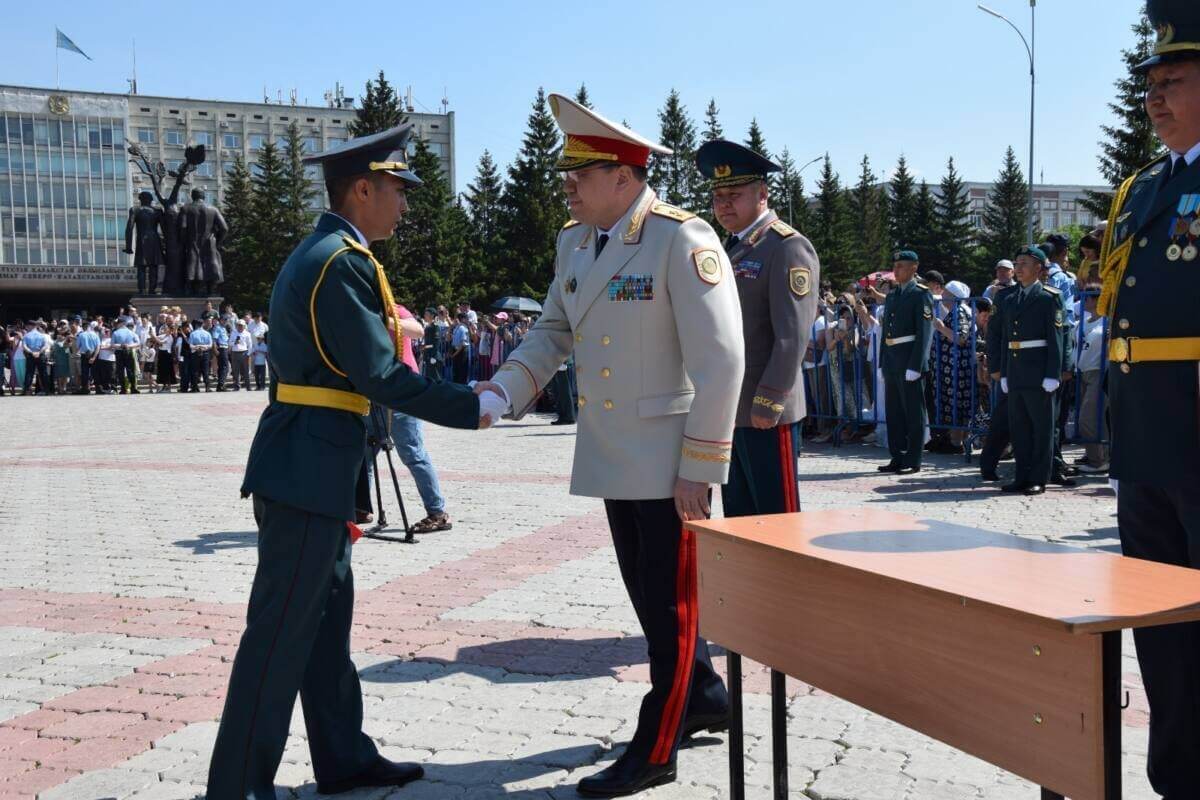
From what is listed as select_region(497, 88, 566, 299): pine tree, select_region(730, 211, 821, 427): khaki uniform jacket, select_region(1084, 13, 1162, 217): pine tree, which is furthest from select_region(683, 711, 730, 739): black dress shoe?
select_region(497, 88, 566, 299): pine tree

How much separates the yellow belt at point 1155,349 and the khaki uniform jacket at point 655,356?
114 centimetres

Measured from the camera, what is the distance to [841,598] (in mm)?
2672

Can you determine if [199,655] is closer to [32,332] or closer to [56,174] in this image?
[32,332]

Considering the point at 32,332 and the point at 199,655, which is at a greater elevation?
the point at 32,332

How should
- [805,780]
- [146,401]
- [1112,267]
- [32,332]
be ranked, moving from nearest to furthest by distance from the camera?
[1112,267] < [805,780] < [146,401] < [32,332]

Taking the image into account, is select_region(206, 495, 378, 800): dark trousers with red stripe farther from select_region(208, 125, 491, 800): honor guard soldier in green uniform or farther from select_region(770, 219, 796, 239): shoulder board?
select_region(770, 219, 796, 239): shoulder board

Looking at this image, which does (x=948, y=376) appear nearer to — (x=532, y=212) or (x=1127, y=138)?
(x=1127, y=138)

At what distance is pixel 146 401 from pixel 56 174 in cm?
8163

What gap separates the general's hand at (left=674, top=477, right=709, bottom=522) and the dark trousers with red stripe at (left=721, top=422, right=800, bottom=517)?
4.07ft

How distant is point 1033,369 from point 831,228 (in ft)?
230

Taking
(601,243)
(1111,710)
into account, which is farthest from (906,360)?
(1111,710)

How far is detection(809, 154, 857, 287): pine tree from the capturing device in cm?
7619

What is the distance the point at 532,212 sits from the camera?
7031cm

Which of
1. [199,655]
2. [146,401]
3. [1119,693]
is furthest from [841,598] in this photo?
[146,401]
